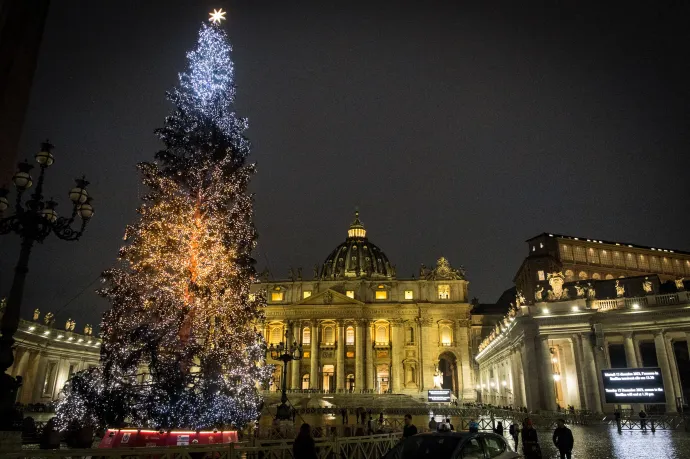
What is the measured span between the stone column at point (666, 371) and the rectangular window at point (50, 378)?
63430mm

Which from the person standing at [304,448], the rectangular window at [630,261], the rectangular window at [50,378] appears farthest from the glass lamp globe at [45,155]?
the rectangular window at [630,261]

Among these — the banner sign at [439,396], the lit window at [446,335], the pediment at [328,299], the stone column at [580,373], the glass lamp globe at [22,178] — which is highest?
the pediment at [328,299]

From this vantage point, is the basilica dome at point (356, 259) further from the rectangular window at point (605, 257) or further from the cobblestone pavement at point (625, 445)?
the cobblestone pavement at point (625, 445)

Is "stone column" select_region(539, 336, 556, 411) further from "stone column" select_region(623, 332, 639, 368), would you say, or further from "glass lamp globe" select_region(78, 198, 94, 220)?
"glass lamp globe" select_region(78, 198, 94, 220)

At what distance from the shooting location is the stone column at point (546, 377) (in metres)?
32.5

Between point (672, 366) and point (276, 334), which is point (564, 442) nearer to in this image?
point (672, 366)

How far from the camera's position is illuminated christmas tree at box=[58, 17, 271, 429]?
1450cm

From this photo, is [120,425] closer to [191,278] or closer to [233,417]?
[233,417]

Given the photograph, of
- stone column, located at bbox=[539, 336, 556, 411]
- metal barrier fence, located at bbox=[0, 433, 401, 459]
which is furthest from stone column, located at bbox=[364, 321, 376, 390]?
metal barrier fence, located at bbox=[0, 433, 401, 459]

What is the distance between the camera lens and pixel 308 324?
3152 inches

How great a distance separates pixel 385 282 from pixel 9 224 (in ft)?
246

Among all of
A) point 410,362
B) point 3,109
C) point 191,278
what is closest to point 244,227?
point 191,278

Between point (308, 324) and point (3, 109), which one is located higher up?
point (308, 324)

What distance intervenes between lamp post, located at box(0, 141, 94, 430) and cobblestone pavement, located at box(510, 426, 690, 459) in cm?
1515
